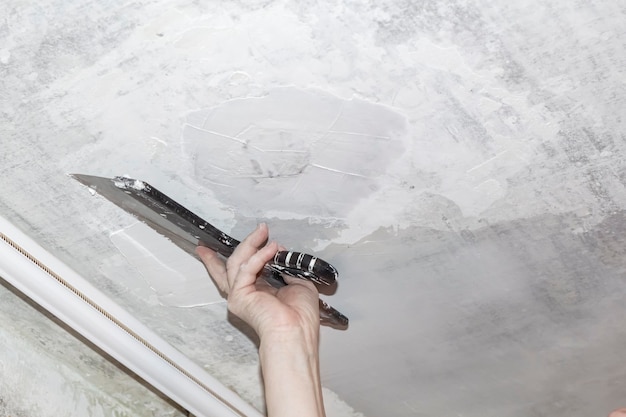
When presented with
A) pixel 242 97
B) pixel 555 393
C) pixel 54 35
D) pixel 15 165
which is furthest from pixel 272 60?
pixel 555 393

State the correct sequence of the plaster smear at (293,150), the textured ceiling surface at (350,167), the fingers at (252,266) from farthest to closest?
the fingers at (252,266)
the plaster smear at (293,150)
the textured ceiling surface at (350,167)

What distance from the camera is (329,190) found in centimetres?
140

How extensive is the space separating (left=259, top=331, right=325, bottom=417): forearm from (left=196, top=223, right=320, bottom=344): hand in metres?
0.02

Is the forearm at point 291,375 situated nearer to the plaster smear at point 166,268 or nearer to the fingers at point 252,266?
the fingers at point 252,266

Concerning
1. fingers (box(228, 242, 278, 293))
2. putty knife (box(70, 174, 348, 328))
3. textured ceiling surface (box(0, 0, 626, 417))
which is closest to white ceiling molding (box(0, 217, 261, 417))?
textured ceiling surface (box(0, 0, 626, 417))

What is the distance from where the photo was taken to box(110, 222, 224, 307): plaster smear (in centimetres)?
148

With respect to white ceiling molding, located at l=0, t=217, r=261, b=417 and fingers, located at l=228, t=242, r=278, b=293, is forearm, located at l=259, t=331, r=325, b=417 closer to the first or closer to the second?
fingers, located at l=228, t=242, r=278, b=293

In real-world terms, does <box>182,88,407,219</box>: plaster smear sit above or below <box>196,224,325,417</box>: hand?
above

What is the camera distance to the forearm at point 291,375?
130cm

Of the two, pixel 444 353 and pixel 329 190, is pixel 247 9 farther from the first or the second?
pixel 444 353

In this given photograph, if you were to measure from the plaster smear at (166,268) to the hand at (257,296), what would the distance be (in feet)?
0.31

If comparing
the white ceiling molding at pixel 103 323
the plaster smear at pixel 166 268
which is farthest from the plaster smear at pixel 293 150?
the white ceiling molding at pixel 103 323

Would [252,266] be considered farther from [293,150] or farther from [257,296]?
[293,150]

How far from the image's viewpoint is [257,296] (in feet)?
4.65
